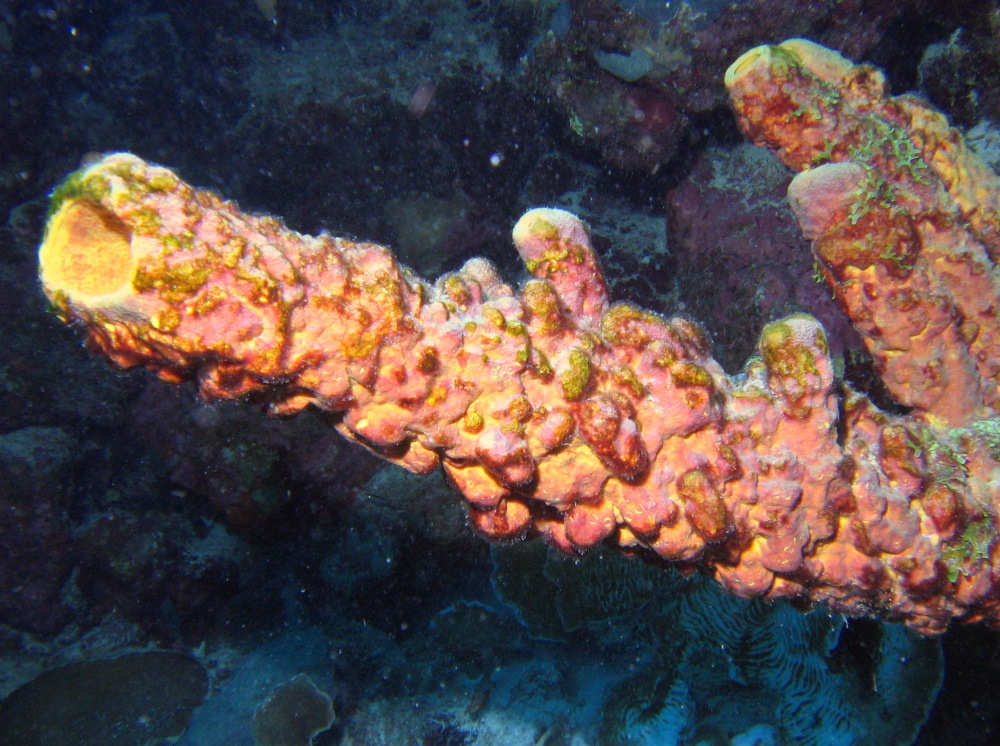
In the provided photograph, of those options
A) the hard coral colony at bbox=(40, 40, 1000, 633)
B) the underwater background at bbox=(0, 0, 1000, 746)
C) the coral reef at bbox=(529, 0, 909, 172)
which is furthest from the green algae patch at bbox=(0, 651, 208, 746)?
the coral reef at bbox=(529, 0, 909, 172)

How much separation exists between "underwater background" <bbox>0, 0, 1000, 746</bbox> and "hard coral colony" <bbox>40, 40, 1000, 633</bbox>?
1637 mm

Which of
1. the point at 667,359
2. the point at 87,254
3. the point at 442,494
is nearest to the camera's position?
the point at 87,254

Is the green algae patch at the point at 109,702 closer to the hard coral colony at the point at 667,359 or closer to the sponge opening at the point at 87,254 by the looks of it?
the hard coral colony at the point at 667,359

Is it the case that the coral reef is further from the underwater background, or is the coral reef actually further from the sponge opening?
the sponge opening

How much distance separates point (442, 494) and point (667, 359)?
336cm

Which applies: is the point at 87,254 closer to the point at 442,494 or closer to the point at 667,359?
the point at 667,359

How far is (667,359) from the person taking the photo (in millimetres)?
1879

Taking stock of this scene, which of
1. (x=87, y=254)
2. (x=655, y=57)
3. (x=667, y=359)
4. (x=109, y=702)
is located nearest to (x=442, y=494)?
(x=667, y=359)

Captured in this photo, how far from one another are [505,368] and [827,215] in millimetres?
1568

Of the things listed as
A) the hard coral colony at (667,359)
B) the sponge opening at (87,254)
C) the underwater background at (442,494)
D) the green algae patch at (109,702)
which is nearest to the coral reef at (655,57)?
the underwater background at (442,494)

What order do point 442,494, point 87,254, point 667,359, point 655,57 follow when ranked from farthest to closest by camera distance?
point 655,57 → point 442,494 → point 667,359 → point 87,254

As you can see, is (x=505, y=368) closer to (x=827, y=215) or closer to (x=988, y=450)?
(x=827, y=215)

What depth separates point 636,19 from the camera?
17.9 feet

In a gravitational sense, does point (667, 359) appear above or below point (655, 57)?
below
